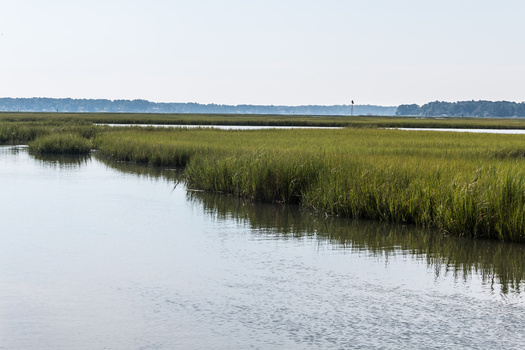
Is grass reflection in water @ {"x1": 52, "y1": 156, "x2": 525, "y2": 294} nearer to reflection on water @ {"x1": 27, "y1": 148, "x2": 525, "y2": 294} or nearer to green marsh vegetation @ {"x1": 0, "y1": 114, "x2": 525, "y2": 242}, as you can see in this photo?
reflection on water @ {"x1": 27, "y1": 148, "x2": 525, "y2": 294}

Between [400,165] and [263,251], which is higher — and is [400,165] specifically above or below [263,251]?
above

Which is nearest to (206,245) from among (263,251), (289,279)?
(263,251)

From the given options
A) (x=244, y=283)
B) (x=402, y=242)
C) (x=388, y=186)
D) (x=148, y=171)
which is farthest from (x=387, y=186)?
(x=148, y=171)

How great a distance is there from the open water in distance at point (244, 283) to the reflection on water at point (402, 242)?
1.6 inches

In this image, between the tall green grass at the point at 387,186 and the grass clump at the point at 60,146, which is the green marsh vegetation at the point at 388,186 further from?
the grass clump at the point at 60,146

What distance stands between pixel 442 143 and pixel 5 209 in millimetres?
22258

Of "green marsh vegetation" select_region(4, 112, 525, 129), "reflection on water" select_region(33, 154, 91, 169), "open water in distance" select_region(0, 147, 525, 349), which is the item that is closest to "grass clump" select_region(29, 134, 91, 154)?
"reflection on water" select_region(33, 154, 91, 169)

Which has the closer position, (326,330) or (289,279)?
(326,330)

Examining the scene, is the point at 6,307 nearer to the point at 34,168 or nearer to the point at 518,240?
the point at 518,240

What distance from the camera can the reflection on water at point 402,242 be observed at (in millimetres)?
11992

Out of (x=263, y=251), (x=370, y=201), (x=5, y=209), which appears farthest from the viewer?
(x=5, y=209)

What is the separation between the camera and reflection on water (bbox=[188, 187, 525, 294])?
12.0m

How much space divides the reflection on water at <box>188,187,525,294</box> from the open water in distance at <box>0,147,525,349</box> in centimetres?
4

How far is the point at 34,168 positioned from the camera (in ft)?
99.4
